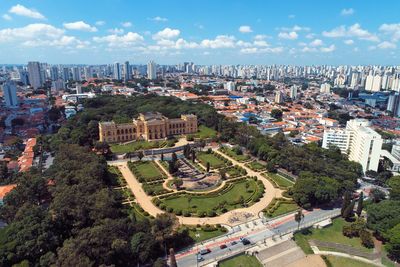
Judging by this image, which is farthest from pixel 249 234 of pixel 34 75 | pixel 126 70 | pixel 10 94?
pixel 126 70

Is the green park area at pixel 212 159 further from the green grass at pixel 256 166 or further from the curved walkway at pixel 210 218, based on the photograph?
the curved walkway at pixel 210 218

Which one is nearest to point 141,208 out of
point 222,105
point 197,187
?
point 197,187

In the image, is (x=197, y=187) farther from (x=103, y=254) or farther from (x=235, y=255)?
(x=103, y=254)

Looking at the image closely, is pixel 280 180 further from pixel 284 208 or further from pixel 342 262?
pixel 342 262

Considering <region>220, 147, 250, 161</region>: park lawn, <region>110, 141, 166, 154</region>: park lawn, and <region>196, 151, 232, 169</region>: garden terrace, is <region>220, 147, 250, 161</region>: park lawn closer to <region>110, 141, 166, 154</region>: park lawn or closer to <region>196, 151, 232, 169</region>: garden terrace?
<region>196, 151, 232, 169</region>: garden terrace

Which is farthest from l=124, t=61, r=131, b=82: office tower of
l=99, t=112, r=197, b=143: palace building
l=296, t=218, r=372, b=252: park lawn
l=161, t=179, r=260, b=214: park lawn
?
l=296, t=218, r=372, b=252: park lawn

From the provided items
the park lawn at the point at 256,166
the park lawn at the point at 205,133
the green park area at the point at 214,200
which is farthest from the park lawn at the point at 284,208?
the park lawn at the point at 205,133
